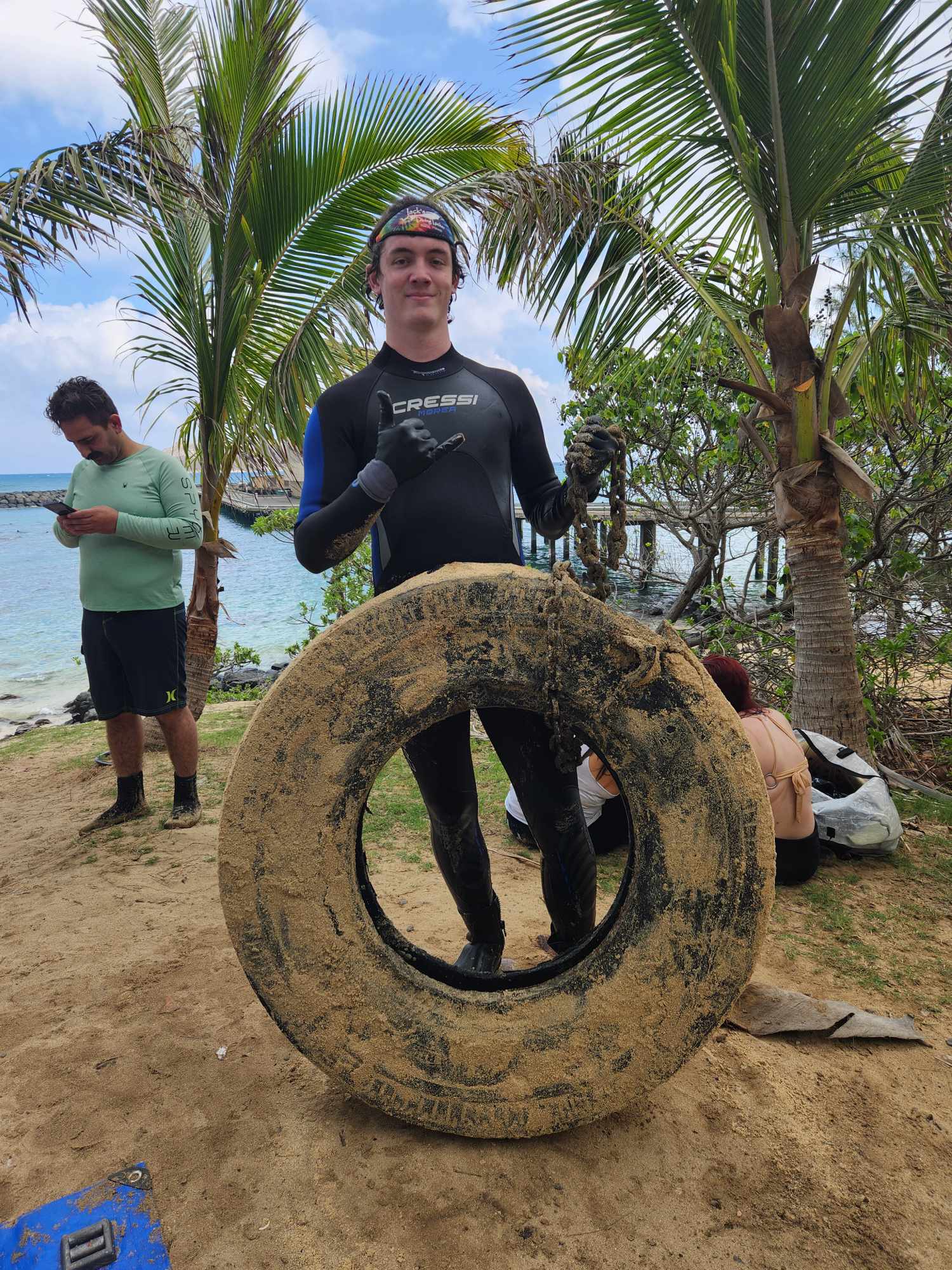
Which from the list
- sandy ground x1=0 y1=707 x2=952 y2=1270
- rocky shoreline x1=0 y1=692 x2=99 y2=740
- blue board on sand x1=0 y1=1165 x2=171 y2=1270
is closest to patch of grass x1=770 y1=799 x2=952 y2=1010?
sandy ground x1=0 y1=707 x2=952 y2=1270

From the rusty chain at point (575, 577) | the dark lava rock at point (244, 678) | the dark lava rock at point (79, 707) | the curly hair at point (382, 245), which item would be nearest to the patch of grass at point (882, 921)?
the rusty chain at point (575, 577)

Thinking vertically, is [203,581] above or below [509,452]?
below

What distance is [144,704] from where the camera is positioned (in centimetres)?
370

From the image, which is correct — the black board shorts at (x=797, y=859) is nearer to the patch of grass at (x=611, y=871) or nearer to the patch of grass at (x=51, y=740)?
the patch of grass at (x=611, y=871)

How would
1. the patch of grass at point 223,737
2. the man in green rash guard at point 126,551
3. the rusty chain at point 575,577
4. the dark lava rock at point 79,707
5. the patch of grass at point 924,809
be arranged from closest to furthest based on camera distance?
the rusty chain at point 575,577
the man in green rash guard at point 126,551
the patch of grass at point 924,809
the patch of grass at point 223,737
the dark lava rock at point 79,707

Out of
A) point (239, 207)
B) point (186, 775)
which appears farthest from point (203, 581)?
point (239, 207)

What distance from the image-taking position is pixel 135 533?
3537 millimetres

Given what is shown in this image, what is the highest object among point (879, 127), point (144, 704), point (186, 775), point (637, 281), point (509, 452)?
point (879, 127)

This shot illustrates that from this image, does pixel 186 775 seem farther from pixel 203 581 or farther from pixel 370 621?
pixel 370 621

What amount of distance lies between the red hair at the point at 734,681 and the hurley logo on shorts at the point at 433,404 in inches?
72.1

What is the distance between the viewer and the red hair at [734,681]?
319cm

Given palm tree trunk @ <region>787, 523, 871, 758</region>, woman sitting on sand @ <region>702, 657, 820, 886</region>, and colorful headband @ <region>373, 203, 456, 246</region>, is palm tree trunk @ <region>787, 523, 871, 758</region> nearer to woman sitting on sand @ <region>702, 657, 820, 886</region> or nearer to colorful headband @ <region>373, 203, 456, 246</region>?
woman sitting on sand @ <region>702, 657, 820, 886</region>

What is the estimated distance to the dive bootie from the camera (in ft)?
6.68

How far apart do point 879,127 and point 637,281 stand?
147 cm
